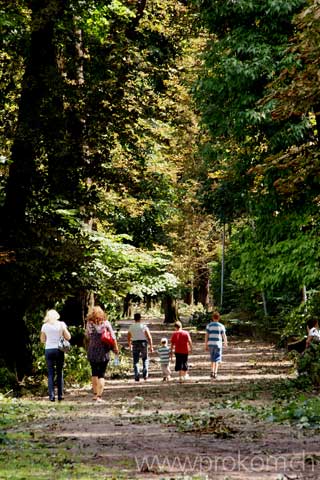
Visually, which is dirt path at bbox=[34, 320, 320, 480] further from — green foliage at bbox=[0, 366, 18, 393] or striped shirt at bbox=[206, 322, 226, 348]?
striped shirt at bbox=[206, 322, 226, 348]

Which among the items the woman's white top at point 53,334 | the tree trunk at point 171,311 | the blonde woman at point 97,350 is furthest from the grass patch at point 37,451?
the tree trunk at point 171,311

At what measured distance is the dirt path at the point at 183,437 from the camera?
799cm

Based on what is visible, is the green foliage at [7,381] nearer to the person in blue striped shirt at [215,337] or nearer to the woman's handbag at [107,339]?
the woman's handbag at [107,339]

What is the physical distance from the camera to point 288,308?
127 feet

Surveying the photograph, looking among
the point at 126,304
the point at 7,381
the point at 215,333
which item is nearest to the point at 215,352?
the point at 215,333

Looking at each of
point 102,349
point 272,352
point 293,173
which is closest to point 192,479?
point 293,173

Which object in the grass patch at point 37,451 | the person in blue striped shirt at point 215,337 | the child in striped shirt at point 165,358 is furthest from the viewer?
the child in striped shirt at point 165,358

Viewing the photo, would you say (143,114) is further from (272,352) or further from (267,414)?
(272,352)

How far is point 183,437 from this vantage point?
33.8 feet

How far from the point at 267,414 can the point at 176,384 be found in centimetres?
876

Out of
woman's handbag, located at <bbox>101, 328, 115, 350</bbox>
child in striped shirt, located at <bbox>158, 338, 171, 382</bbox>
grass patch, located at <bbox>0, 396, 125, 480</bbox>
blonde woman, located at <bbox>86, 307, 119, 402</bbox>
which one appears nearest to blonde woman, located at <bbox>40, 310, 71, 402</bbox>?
blonde woman, located at <bbox>86, 307, 119, 402</bbox>

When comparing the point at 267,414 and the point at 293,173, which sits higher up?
the point at 293,173

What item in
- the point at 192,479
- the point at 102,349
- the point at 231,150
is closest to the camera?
the point at 192,479

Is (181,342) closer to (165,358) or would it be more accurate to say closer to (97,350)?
(165,358)
